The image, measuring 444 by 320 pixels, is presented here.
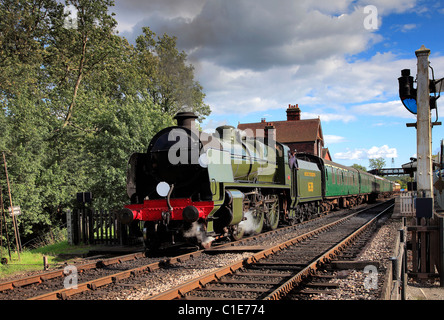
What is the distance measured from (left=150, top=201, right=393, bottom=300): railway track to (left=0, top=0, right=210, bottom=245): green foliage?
28.5ft

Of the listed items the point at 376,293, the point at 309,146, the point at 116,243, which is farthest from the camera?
the point at 309,146

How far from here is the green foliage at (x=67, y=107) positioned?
51.0 ft

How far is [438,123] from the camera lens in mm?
7598

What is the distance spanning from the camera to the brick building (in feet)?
156

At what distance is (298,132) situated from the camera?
48.8 metres

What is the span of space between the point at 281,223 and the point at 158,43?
23.2 metres

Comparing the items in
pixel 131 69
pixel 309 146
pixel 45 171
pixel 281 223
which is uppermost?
pixel 131 69

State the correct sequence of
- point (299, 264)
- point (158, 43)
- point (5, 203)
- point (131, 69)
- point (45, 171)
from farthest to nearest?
point (158, 43), point (131, 69), point (45, 171), point (5, 203), point (299, 264)

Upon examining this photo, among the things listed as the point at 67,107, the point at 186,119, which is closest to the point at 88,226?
the point at 186,119

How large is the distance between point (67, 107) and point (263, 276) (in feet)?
67.0
